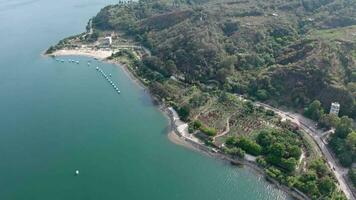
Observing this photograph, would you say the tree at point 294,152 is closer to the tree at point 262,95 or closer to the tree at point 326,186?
the tree at point 326,186

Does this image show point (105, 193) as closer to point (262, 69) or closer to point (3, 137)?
point (3, 137)

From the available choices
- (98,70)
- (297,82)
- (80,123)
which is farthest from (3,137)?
(297,82)

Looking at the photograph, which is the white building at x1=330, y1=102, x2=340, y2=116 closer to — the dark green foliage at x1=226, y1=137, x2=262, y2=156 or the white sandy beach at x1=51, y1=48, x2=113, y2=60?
the dark green foliage at x1=226, y1=137, x2=262, y2=156

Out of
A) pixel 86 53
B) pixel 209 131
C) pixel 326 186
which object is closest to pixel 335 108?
pixel 326 186

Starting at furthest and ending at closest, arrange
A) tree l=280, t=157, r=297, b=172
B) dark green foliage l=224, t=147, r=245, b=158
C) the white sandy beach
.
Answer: the white sandy beach
dark green foliage l=224, t=147, r=245, b=158
tree l=280, t=157, r=297, b=172

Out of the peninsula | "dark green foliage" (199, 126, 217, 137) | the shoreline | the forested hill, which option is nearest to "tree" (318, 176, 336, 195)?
the peninsula

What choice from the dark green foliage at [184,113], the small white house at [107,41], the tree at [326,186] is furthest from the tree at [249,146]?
the small white house at [107,41]
